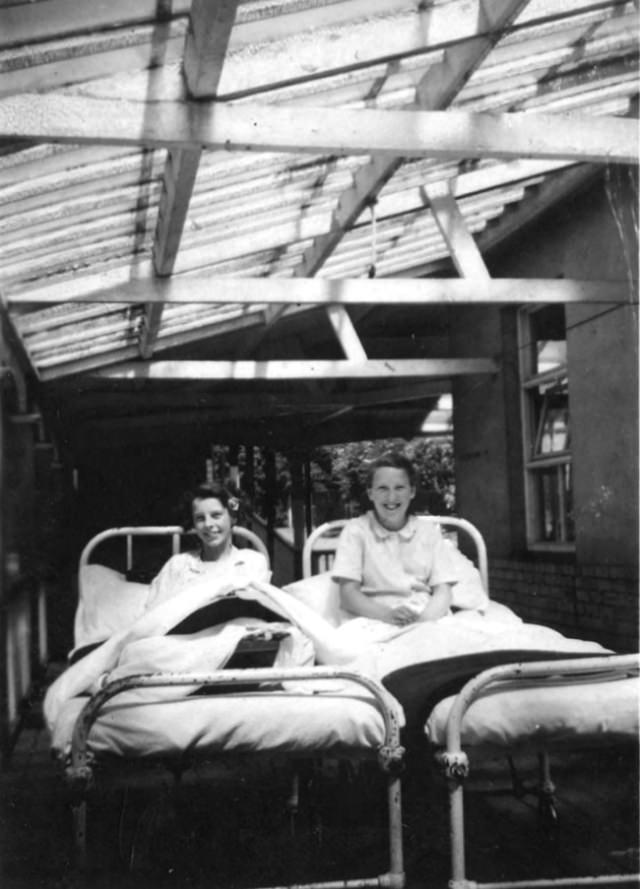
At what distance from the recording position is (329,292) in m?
5.18

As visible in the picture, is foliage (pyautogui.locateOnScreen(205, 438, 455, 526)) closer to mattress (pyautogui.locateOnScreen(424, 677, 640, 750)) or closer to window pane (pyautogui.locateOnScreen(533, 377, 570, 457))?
window pane (pyautogui.locateOnScreen(533, 377, 570, 457))

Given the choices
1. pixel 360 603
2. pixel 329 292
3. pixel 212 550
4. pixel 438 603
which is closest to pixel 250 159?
pixel 329 292

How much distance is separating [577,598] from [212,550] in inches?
130

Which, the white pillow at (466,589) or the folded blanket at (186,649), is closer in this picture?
the folded blanket at (186,649)

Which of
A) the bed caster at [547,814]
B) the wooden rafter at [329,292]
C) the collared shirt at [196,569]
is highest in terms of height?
the wooden rafter at [329,292]

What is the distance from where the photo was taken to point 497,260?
27.9 feet

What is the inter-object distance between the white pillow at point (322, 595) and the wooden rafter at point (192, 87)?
1.78m

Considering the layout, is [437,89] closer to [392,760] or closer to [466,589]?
[466,589]

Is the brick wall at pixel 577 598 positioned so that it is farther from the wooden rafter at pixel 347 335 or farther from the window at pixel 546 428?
the wooden rafter at pixel 347 335

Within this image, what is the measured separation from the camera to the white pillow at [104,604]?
14.4 feet

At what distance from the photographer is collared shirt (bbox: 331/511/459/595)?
417cm

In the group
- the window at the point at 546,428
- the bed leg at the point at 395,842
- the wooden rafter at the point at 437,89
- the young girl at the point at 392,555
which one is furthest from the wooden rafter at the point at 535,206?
the bed leg at the point at 395,842

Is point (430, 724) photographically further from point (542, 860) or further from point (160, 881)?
point (160, 881)

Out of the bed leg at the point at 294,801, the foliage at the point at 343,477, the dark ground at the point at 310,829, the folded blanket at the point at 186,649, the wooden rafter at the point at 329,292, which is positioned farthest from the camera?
the foliage at the point at 343,477
